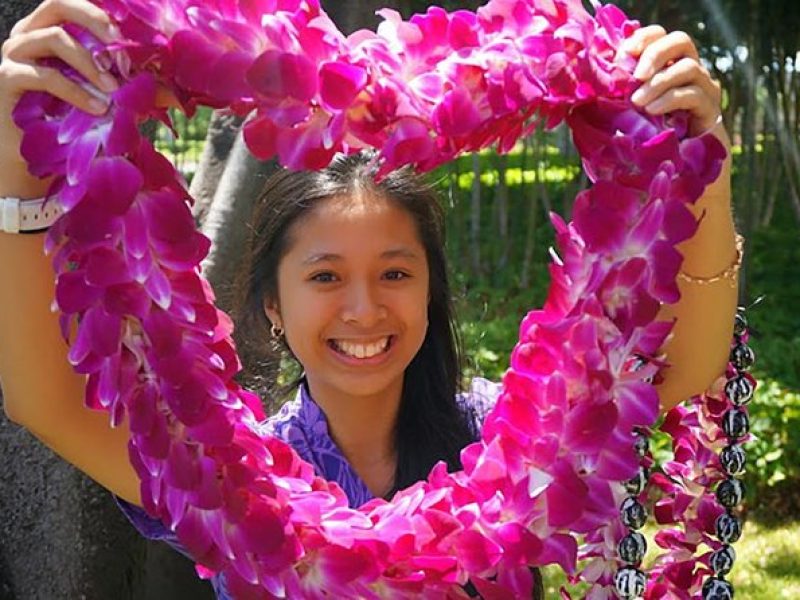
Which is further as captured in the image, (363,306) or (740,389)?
(363,306)

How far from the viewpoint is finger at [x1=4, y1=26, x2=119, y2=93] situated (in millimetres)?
1731

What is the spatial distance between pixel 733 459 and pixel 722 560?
0.53ft

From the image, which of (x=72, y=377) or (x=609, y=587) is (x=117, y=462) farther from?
(x=609, y=587)

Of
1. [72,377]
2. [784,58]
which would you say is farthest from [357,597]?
[784,58]

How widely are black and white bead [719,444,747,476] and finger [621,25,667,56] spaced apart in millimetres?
650

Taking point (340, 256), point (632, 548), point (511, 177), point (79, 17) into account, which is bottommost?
point (511, 177)

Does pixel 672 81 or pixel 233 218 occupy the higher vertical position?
pixel 672 81

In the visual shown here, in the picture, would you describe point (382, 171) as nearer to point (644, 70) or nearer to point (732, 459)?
point (644, 70)

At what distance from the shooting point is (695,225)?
185 centimetres

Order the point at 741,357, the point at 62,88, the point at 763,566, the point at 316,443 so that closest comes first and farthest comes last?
1. the point at 62,88
2. the point at 741,357
3. the point at 316,443
4. the point at 763,566

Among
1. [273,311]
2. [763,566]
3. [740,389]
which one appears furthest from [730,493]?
[763,566]

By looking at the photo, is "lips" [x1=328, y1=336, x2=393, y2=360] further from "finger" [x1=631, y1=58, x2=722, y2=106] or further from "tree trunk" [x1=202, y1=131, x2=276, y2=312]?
"tree trunk" [x1=202, y1=131, x2=276, y2=312]

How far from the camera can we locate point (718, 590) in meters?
2.12

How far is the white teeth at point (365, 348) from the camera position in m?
2.23
